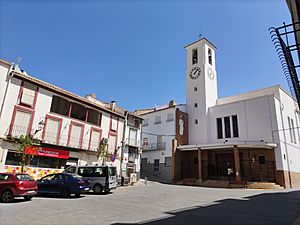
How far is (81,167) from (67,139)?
4814 mm

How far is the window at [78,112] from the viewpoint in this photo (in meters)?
22.7

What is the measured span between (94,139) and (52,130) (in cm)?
469

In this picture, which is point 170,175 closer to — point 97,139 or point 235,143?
point 235,143

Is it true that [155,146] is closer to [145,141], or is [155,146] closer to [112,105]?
[145,141]

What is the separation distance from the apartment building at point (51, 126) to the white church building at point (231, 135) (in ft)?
29.3

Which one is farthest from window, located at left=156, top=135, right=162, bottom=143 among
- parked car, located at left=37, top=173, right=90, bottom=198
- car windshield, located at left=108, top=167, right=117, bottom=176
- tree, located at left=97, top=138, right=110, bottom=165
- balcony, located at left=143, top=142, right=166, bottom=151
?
parked car, located at left=37, top=173, right=90, bottom=198

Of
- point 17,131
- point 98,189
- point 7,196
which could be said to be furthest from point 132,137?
point 7,196

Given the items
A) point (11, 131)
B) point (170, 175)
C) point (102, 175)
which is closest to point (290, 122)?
point (170, 175)

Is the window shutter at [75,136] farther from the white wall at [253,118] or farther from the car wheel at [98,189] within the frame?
the white wall at [253,118]

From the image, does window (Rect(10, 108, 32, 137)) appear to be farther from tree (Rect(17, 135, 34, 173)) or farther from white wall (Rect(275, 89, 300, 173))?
white wall (Rect(275, 89, 300, 173))

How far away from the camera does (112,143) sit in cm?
2527

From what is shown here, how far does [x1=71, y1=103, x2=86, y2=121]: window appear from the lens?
74.5ft

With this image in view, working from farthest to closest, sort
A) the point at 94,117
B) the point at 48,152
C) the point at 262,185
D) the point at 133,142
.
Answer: the point at 133,142 < the point at 94,117 < the point at 262,185 < the point at 48,152

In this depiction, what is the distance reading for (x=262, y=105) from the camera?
89.8 ft
